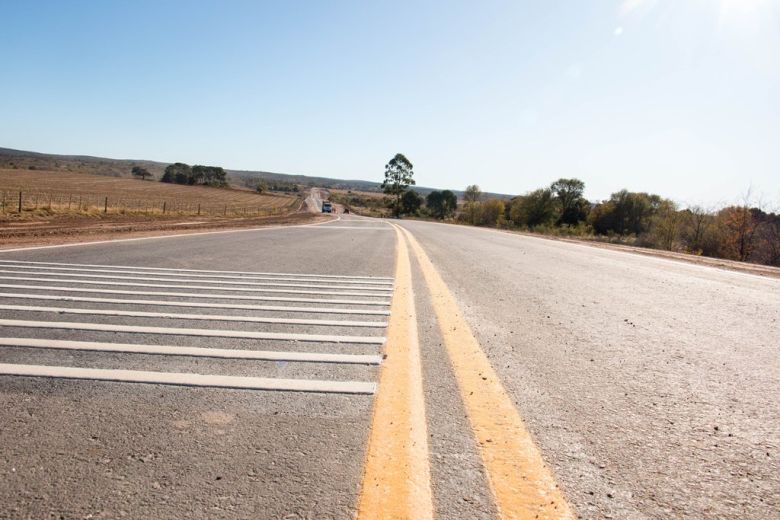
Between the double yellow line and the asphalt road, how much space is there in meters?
0.05

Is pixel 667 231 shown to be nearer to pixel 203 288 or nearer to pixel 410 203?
pixel 203 288

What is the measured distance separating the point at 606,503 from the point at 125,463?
1633mm

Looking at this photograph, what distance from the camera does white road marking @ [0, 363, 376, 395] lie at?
7.28 ft

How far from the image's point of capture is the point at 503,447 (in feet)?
5.66

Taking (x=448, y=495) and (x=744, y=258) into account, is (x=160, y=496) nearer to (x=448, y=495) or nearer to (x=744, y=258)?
(x=448, y=495)

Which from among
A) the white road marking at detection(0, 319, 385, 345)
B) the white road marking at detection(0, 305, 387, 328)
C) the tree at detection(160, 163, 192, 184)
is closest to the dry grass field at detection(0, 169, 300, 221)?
the white road marking at detection(0, 305, 387, 328)

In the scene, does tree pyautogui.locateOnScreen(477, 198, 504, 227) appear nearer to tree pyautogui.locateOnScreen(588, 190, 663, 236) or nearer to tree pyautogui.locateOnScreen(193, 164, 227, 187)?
tree pyautogui.locateOnScreen(588, 190, 663, 236)

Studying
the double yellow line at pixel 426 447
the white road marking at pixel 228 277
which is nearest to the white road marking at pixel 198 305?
the double yellow line at pixel 426 447

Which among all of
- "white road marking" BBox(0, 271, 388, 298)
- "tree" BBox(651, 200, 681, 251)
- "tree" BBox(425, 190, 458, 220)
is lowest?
"white road marking" BBox(0, 271, 388, 298)

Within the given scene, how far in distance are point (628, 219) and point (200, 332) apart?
2392 inches

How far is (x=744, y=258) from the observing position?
20328 mm

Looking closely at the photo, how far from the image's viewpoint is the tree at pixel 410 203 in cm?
9006

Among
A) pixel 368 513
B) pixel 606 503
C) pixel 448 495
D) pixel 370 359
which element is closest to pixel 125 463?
pixel 368 513

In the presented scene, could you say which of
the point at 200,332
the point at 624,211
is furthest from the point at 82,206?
the point at 624,211
